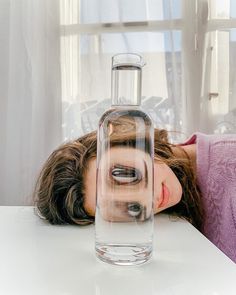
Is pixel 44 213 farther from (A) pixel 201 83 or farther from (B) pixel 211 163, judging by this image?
(A) pixel 201 83

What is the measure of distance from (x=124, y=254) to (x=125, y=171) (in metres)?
0.11

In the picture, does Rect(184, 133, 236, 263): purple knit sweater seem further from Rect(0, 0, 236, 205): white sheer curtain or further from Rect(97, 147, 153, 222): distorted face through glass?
Rect(0, 0, 236, 205): white sheer curtain

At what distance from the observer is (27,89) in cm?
114

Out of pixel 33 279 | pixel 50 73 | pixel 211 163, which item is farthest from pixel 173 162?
pixel 50 73

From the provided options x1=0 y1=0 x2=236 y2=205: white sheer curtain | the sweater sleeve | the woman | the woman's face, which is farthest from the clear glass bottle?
x1=0 y1=0 x2=236 y2=205: white sheer curtain

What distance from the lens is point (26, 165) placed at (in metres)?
1.15

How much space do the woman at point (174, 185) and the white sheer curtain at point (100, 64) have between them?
391mm

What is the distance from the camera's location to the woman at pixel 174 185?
0.59 m

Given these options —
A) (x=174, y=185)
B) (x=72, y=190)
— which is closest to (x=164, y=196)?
(x=174, y=185)

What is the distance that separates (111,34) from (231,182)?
0.72m

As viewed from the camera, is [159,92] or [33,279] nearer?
[33,279]

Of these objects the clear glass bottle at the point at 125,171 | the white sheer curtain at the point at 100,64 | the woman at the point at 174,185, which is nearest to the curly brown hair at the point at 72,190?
the woman at the point at 174,185

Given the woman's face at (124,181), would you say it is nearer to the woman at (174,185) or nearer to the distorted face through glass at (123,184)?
the distorted face through glass at (123,184)

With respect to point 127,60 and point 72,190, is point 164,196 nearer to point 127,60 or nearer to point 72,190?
point 72,190
